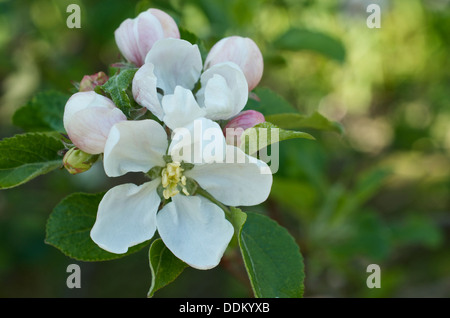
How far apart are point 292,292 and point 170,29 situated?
0.55 metres

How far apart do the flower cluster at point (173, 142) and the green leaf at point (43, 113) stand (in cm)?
29

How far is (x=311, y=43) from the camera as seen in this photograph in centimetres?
174

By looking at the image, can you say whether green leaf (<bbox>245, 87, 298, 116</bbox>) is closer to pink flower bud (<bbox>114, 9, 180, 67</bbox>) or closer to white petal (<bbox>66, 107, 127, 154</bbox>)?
pink flower bud (<bbox>114, 9, 180, 67</bbox>)

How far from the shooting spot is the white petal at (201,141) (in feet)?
2.75

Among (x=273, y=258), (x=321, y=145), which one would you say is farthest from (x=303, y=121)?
(x=321, y=145)

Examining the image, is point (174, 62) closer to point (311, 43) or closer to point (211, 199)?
point (211, 199)

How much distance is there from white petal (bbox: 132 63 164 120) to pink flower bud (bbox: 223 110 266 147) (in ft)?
0.39

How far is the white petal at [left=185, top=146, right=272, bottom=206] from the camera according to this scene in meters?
0.92

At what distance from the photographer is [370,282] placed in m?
1.58

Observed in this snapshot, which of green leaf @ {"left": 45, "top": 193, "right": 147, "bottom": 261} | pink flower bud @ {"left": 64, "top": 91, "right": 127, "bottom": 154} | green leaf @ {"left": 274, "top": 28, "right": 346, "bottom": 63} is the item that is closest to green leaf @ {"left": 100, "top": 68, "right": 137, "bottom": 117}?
pink flower bud @ {"left": 64, "top": 91, "right": 127, "bottom": 154}

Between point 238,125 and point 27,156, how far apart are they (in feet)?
1.28

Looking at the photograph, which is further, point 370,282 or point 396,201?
point 396,201

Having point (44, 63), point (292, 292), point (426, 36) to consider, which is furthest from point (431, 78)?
point (292, 292)

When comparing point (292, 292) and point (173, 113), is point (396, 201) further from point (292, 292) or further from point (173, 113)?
point (173, 113)
